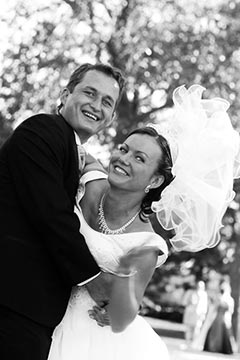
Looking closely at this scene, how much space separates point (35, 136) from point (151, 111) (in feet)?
39.6

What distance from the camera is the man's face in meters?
4.07

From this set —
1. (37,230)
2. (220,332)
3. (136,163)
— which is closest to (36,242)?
(37,230)

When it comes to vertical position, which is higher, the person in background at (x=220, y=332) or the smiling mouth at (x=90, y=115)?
the smiling mouth at (x=90, y=115)

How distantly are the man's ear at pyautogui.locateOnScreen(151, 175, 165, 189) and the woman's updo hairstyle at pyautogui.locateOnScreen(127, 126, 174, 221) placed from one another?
16 millimetres

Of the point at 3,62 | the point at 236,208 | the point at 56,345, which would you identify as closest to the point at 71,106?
the point at 56,345

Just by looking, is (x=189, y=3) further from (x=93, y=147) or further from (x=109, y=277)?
(x=109, y=277)

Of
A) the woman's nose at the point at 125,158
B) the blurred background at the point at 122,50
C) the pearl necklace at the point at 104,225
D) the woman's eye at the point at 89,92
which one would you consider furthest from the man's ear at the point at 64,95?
the blurred background at the point at 122,50

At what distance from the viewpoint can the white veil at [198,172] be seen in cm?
425

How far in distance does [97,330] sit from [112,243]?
1.46 ft

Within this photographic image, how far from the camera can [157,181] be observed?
4219 millimetres

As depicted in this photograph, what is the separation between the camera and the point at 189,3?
1511cm

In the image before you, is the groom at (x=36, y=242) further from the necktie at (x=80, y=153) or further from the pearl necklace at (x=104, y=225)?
the pearl necklace at (x=104, y=225)

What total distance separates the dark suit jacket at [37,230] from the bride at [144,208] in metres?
0.34

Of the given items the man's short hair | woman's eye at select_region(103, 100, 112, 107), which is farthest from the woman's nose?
the man's short hair
